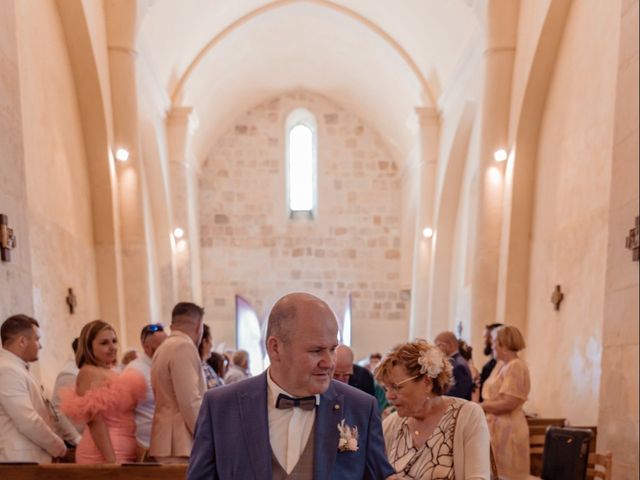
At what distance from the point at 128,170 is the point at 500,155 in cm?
480

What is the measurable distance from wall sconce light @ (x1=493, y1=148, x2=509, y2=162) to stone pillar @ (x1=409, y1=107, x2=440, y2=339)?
13.8ft

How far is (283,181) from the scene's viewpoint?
16.8 m

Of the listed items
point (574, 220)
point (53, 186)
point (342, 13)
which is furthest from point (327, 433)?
point (342, 13)

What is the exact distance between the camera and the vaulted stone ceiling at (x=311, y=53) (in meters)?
11.5

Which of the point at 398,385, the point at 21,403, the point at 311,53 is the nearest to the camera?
the point at 398,385

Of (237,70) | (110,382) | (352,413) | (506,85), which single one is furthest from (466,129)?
(352,413)

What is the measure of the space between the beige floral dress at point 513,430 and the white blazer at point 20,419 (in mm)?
2851

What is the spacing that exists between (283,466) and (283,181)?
1490 centimetres

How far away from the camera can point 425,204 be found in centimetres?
1346

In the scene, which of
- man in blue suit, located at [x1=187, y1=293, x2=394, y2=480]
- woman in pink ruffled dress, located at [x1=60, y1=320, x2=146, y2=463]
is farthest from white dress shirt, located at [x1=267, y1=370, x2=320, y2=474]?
woman in pink ruffled dress, located at [x1=60, y1=320, x2=146, y2=463]

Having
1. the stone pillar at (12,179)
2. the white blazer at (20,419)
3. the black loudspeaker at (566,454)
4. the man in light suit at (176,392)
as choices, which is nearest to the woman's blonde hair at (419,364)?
the black loudspeaker at (566,454)

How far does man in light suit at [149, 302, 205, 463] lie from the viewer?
4.18m

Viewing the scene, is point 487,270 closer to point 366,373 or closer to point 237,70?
point 366,373

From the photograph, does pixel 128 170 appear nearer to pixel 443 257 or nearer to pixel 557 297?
pixel 557 297
